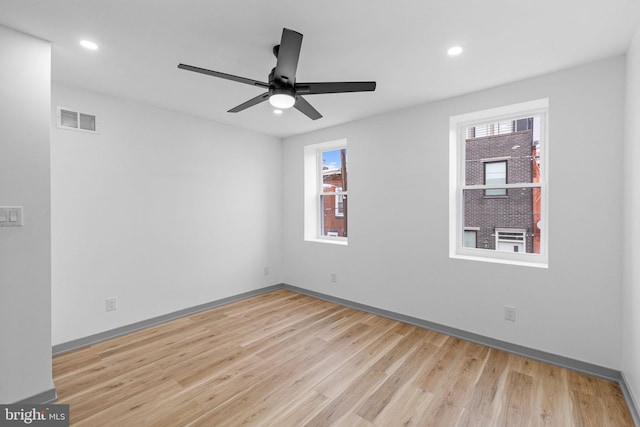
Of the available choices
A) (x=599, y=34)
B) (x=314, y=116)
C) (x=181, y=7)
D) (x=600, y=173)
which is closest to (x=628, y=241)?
(x=600, y=173)

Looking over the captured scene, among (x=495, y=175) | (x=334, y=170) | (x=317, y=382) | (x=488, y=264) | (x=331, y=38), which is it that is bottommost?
(x=317, y=382)

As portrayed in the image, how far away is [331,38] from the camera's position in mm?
2057

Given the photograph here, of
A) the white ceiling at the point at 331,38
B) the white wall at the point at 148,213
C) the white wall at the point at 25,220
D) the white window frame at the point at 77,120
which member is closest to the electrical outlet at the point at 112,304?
the white wall at the point at 148,213

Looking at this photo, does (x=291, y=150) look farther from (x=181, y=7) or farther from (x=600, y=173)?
(x=600, y=173)

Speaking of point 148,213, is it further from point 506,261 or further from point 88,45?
point 506,261

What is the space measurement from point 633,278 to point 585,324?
0.66 metres

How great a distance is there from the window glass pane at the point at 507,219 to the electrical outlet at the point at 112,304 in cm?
391

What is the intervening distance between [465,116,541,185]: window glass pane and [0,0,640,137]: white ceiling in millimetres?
539

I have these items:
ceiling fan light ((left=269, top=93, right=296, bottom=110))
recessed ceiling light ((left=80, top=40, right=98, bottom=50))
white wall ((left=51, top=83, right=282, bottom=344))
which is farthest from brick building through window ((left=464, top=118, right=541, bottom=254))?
recessed ceiling light ((left=80, top=40, right=98, bottom=50))

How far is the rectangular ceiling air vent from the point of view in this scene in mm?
2783

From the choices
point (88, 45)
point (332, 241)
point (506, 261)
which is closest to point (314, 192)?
point (332, 241)

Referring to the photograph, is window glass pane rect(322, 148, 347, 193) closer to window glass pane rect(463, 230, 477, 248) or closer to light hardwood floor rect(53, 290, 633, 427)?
window glass pane rect(463, 230, 477, 248)

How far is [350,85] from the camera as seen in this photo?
1.96 metres

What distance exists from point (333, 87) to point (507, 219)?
2341mm
